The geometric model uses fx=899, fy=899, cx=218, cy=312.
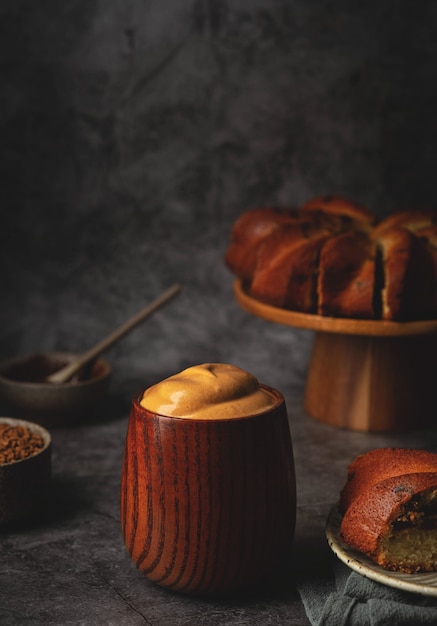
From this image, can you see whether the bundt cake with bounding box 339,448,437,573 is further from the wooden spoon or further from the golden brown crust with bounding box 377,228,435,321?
the wooden spoon

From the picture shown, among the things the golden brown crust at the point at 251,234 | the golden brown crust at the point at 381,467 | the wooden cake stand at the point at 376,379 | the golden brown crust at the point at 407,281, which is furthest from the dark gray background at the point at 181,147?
the golden brown crust at the point at 381,467

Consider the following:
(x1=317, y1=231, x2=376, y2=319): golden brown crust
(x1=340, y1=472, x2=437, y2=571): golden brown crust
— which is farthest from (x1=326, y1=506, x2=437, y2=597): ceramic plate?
(x1=317, y1=231, x2=376, y2=319): golden brown crust

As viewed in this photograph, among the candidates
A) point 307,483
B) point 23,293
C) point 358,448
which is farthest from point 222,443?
point 23,293

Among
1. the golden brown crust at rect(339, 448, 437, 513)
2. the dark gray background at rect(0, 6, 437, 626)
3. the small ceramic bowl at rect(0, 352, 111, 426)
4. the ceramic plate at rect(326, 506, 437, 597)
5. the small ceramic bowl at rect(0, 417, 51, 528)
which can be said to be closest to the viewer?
the ceramic plate at rect(326, 506, 437, 597)

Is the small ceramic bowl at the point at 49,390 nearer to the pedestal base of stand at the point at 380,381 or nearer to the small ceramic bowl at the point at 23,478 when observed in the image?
the small ceramic bowl at the point at 23,478

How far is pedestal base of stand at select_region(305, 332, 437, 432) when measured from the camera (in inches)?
73.8

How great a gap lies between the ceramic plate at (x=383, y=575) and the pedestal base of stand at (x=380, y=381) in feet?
2.38

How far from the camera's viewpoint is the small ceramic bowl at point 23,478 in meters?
1.39

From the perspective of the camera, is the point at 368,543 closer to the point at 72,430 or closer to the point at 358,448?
the point at 358,448

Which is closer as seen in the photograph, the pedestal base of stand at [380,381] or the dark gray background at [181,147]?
the pedestal base of stand at [380,381]

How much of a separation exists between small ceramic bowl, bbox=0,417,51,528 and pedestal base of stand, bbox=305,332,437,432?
694mm

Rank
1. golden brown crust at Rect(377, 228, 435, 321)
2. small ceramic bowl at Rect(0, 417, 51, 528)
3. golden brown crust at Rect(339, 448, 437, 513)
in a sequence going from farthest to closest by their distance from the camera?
1. golden brown crust at Rect(377, 228, 435, 321)
2. small ceramic bowl at Rect(0, 417, 51, 528)
3. golden brown crust at Rect(339, 448, 437, 513)

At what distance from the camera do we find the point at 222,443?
1109mm

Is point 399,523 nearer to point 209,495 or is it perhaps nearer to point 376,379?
point 209,495
